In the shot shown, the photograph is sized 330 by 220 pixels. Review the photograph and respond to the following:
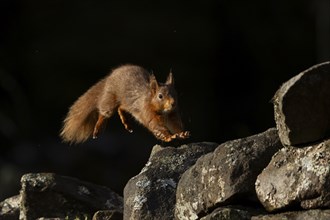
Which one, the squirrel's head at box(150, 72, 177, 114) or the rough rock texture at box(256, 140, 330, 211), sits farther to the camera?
the squirrel's head at box(150, 72, 177, 114)

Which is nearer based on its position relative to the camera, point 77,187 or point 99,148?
point 77,187

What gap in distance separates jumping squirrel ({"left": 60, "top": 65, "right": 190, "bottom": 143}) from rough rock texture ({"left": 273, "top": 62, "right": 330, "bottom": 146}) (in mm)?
2555

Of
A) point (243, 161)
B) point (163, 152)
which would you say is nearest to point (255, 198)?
point (243, 161)

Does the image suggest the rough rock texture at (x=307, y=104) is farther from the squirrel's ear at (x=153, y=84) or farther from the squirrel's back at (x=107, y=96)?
the squirrel's back at (x=107, y=96)

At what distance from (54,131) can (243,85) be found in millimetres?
2066

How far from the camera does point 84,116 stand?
925 centimetres

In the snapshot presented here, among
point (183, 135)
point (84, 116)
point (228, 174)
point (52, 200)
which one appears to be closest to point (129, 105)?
point (84, 116)

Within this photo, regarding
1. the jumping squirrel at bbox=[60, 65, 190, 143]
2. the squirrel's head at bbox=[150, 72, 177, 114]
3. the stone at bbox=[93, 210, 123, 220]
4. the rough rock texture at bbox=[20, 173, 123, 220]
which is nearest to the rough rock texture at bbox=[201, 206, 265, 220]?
the stone at bbox=[93, 210, 123, 220]

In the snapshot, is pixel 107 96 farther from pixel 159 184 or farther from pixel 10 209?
pixel 159 184

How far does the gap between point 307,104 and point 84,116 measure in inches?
169

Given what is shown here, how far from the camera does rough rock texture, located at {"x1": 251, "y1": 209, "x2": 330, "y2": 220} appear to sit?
16.8 ft

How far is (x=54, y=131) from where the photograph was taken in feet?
43.6

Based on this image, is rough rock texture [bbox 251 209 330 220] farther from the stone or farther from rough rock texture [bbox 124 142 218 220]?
the stone

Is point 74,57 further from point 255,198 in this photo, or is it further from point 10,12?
point 255,198
